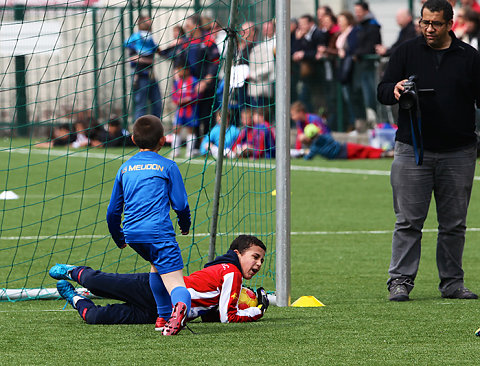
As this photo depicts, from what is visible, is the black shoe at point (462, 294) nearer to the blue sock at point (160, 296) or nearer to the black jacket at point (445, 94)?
the black jacket at point (445, 94)

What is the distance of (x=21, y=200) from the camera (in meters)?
13.4

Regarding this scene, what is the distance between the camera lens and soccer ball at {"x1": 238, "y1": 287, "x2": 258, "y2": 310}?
613 cm

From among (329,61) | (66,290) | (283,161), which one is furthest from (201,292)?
(329,61)

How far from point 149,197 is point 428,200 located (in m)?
2.30

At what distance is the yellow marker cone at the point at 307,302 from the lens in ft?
22.1

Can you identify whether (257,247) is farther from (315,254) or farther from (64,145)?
(64,145)

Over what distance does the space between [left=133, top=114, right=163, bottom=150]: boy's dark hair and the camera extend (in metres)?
1.80

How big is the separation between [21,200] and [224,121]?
6.64 m

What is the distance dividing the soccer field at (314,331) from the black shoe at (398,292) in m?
0.09

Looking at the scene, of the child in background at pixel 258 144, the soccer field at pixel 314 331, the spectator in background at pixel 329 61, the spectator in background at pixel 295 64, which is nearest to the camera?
the soccer field at pixel 314 331

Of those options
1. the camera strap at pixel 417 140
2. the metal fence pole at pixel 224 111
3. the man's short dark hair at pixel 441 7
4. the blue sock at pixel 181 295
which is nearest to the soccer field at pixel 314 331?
the blue sock at pixel 181 295

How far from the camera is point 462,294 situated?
699 cm

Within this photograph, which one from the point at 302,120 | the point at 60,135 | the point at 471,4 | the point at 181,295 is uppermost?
the point at 471,4

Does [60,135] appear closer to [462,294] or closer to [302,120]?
[302,120]
